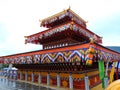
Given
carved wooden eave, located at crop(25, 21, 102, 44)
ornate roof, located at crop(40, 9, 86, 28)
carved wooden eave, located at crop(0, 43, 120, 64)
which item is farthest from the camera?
ornate roof, located at crop(40, 9, 86, 28)

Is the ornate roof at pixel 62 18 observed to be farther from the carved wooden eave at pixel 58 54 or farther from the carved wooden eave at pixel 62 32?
the carved wooden eave at pixel 58 54

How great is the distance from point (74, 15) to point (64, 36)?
11.2ft

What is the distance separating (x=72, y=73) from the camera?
460 inches

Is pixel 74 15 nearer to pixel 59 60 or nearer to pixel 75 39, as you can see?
pixel 75 39

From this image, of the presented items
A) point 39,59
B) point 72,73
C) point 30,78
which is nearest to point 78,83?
point 72,73

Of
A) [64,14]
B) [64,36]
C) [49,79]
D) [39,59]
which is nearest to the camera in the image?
[39,59]

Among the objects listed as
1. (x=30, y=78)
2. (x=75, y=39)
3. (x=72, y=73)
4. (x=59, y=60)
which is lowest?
(x=30, y=78)

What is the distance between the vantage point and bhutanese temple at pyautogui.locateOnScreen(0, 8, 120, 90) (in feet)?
30.6

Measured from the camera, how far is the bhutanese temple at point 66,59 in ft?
30.6

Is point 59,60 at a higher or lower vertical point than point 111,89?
higher

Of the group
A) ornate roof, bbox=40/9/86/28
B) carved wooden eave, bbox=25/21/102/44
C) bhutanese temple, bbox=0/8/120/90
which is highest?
ornate roof, bbox=40/9/86/28

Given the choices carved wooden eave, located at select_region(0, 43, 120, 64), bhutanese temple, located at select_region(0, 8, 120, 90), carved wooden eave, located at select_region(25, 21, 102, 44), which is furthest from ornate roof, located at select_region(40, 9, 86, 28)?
carved wooden eave, located at select_region(0, 43, 120, 64)

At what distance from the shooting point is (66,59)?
9.70 meters

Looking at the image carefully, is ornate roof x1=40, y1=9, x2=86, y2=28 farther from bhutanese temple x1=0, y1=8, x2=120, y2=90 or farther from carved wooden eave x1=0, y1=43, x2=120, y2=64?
carved wooden eave x1=0, y1=43, x2=120, y2=64
